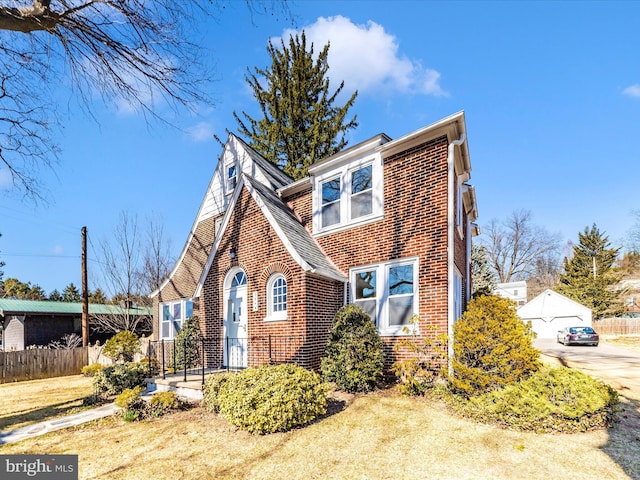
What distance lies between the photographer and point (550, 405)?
5.98 metres

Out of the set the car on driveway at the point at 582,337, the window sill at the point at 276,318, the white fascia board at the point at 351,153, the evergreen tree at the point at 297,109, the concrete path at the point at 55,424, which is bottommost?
the car on driveway at the point at 582,337

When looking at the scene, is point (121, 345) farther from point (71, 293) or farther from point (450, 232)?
point (71, 293)

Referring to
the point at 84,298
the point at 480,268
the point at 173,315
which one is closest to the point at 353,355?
the point at 173,315

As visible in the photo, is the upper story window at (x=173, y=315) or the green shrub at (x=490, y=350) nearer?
the green shrub at (x=490, y=350)

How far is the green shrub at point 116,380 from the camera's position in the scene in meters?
10.0

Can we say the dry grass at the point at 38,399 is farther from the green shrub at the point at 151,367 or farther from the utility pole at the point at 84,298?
the utility pole at the point at 84,298

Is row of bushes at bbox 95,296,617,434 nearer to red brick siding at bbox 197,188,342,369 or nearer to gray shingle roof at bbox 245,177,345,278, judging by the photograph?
red brick siding at bbox 197,188,342,369

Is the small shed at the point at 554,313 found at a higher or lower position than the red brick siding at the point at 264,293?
lower

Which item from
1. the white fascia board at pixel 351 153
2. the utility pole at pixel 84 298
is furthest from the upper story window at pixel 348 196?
the utility pole at pixel 84 298

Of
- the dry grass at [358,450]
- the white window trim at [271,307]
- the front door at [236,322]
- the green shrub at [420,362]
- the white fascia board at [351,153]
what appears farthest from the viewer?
the front door at [236,322]

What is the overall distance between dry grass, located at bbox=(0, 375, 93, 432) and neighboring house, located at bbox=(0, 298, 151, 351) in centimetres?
718

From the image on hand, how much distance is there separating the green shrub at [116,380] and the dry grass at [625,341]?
1173 inches

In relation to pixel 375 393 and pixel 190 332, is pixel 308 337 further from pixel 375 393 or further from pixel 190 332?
pixel 190 332

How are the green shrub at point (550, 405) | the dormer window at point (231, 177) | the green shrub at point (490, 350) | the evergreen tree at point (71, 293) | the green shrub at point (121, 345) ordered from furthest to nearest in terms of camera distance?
the evergreen tree at point (71, 293) → the dormer window at point (231, 177) → the green shrub at point (121, 345) → the green shrub at point (490, 350) → the green shrub at point (550, 405)
